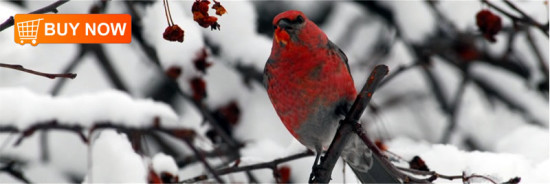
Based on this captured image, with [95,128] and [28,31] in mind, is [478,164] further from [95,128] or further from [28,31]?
[28,31]

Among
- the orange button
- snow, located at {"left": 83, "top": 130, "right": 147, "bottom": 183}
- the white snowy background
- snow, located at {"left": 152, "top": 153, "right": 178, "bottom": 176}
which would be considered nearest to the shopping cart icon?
the white snowy background

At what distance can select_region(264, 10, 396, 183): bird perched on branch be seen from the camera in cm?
271

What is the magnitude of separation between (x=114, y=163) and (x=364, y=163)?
3.34 ft

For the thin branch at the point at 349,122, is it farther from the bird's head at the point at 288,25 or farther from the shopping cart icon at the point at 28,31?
the shopping cart icon at the point at 28,31

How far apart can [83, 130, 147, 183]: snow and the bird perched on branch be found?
56cm

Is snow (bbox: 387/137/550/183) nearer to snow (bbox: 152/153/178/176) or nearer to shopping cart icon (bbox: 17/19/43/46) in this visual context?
snow (bbox: 152/153/178/176)

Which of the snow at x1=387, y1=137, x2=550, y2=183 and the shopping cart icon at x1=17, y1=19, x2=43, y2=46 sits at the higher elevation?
the shopping cart icon at x1=17, y1=19, x2=43, y2=46

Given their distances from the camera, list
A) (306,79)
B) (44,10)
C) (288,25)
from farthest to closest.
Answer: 1. (306,79)
2. (288,25)
3. (44,10)

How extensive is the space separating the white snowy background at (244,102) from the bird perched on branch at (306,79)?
0.87ft

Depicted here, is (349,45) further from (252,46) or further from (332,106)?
(332,106)

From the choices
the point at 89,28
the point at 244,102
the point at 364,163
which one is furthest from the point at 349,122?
the point at 244,102

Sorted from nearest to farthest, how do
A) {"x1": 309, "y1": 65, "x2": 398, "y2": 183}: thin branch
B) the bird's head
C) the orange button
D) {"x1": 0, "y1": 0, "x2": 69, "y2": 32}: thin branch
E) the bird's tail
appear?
{"x1": 0, "y1": 0, "x2": 69, "y2": 32}: thin branch
{"x1": 309, "y1": 65, "x2": 398, "y2": 183}: thin branch
the bird's head
the bird's tail
the orange button

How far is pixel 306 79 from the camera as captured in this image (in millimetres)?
2748

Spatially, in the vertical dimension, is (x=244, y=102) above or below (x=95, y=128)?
above
